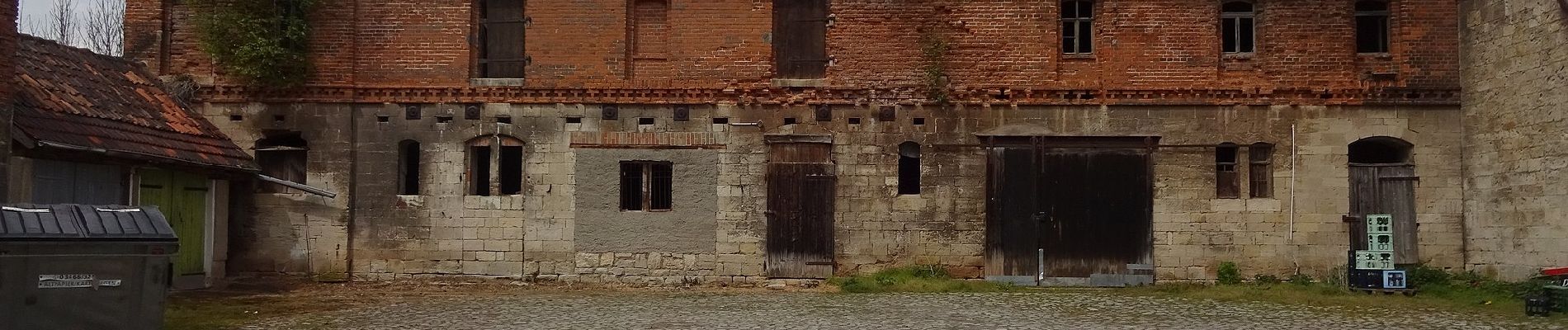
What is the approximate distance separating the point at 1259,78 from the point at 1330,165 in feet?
5.14

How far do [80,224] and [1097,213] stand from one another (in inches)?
484

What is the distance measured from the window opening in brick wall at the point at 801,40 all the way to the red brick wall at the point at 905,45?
0.25 metres

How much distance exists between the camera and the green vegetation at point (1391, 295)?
13.4 meters

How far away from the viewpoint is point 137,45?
16.2 meters

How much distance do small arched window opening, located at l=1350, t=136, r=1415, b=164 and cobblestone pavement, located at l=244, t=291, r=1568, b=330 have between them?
394 cm

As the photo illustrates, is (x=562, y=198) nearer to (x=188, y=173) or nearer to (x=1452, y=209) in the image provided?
(x=188, y=173)

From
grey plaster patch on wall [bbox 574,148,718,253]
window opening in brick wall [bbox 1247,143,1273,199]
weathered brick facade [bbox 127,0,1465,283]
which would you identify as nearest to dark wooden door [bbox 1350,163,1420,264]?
weathered brick facade [bbox 127,0,1465,283]

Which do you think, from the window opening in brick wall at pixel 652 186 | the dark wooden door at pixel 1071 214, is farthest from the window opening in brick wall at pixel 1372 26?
the window opening in brick wall at pixel 652 186

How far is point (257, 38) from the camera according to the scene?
15.6 metres

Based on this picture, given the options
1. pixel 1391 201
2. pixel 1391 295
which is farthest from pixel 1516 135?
pixel 1391 295

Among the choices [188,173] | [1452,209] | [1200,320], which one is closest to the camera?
[1200,320]

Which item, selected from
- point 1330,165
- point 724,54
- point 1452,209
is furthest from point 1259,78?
point 724,54

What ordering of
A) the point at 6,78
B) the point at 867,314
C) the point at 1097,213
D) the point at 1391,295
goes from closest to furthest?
the point at 6,78 < the point at 867,314 < the point at 1391,295 < the point at 1097,213

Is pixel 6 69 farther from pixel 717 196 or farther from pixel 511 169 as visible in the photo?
pixel 717 196
